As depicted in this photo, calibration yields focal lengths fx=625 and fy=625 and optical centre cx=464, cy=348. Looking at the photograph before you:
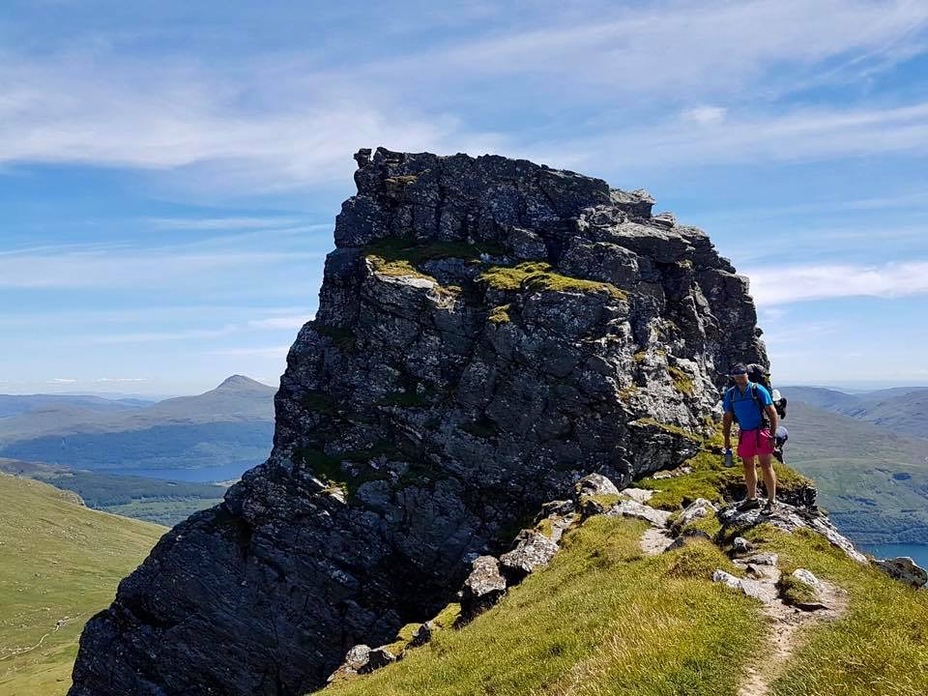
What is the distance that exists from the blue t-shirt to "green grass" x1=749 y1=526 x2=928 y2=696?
769 centimetres

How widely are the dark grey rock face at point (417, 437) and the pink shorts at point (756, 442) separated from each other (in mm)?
36247

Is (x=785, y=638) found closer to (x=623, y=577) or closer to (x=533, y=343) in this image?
(x=623, y=577)

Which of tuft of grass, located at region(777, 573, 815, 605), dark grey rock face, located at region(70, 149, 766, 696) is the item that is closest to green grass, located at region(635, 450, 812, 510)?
dark grey rock face, located at region(70, 149, 766, 696)

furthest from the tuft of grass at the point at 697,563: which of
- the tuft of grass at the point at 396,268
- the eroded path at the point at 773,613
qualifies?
the tuft of grass at the point at 396,268

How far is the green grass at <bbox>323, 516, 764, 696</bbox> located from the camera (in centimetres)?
1456

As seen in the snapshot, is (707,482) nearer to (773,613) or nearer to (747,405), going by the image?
(747,405)

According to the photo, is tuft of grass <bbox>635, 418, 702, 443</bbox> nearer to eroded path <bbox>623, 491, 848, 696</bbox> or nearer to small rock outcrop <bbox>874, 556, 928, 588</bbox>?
small rock outcrop <bbox>874, 556, 928, 588</bbox>

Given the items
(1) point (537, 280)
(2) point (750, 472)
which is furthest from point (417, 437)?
(2) point (750, 472)

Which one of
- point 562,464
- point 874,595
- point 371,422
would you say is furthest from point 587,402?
point 874,595

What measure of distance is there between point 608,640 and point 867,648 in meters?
6.00

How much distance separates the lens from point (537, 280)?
7219 cm

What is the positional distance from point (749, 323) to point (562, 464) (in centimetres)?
3971

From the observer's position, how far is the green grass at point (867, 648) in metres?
12.3

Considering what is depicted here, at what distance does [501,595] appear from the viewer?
33.6 m
